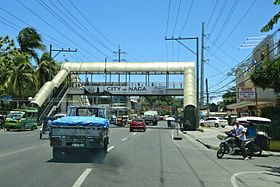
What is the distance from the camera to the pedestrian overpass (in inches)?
2253

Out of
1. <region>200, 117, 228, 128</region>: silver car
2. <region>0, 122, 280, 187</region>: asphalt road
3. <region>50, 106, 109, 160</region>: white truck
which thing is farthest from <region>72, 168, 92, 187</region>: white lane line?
<region>200, 117, 228, 128</region>: silver car

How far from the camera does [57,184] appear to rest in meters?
10.0

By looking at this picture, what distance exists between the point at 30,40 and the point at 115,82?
13848 mm

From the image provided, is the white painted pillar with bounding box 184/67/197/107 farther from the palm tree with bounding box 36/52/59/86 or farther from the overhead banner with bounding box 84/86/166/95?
the palm tree with bounding box 36/52/59/86

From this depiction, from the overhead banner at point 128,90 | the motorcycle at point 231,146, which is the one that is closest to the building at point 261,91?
the overhead banner at point 128,90

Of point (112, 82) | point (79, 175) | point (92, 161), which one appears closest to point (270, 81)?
point (92, 161)

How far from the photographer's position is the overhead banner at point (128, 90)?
192ft

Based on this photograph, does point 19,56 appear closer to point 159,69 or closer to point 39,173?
point 159,69

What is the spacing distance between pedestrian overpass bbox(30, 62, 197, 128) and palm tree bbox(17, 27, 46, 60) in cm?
498

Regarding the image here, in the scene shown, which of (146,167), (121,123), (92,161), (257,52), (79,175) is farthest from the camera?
(121,123)

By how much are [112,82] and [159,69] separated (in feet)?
25.0

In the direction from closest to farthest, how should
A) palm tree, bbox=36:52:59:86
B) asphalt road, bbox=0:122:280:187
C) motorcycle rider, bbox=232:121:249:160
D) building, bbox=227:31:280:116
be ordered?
1. asphalt road, bbox=0:122:280:187
2. motorcycle rider, bbox=232:121:249:160
3. building, bbox=227:31:280:116
4. palm tree, bbox=36:52:59:86

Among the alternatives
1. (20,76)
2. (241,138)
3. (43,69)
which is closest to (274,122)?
(241,138)

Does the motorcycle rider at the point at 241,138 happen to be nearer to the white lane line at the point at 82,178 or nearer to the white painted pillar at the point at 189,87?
the white lane line at the point at 82,178
